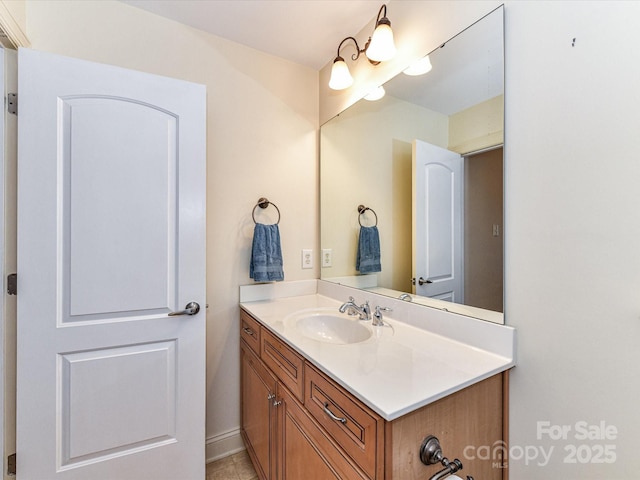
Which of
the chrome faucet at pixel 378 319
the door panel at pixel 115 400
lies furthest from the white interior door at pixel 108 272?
the chrome faucet at pixel 378 319

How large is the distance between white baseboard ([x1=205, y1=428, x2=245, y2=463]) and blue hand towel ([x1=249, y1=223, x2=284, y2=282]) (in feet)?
3.04

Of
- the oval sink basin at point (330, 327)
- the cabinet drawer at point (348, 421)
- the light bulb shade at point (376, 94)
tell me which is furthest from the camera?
the light bulb shade at point (376, 94)

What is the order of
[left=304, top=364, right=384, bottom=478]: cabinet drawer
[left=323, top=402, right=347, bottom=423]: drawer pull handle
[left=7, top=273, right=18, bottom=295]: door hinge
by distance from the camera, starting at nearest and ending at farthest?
[left=304, top=364, right=384, bottom=478]: cabinet drawer
[left=323, top=402, right=347, bottom=423]: drawer pull handle
[left=7, top=273, right=18, bottom=295]: door hinge

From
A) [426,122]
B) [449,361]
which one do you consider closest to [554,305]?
[449,361]

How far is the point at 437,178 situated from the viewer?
1.23m

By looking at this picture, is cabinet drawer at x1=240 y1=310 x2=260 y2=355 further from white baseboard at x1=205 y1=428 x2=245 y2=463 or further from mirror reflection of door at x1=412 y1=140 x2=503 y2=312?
mirror reflection of door at x1=412 y1=140 x2=503 y2=312

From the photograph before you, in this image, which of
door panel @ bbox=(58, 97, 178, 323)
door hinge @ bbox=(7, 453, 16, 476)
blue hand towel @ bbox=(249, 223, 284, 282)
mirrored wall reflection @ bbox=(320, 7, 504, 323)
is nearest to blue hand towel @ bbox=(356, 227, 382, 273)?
mirrored wall reflection @ bbox=(320, 7, 504, 323)

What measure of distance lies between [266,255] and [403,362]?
101cm

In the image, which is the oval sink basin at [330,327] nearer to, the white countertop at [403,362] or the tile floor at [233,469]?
the white countertop at [403,362]

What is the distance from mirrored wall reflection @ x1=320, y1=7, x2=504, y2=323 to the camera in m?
1.01

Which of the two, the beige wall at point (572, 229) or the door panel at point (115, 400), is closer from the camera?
the beige wall at point (572, 229)

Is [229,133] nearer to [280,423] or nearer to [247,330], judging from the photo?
[247,330]

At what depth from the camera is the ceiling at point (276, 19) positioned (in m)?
1.41

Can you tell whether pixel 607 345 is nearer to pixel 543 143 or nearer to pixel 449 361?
pixel 449 361
